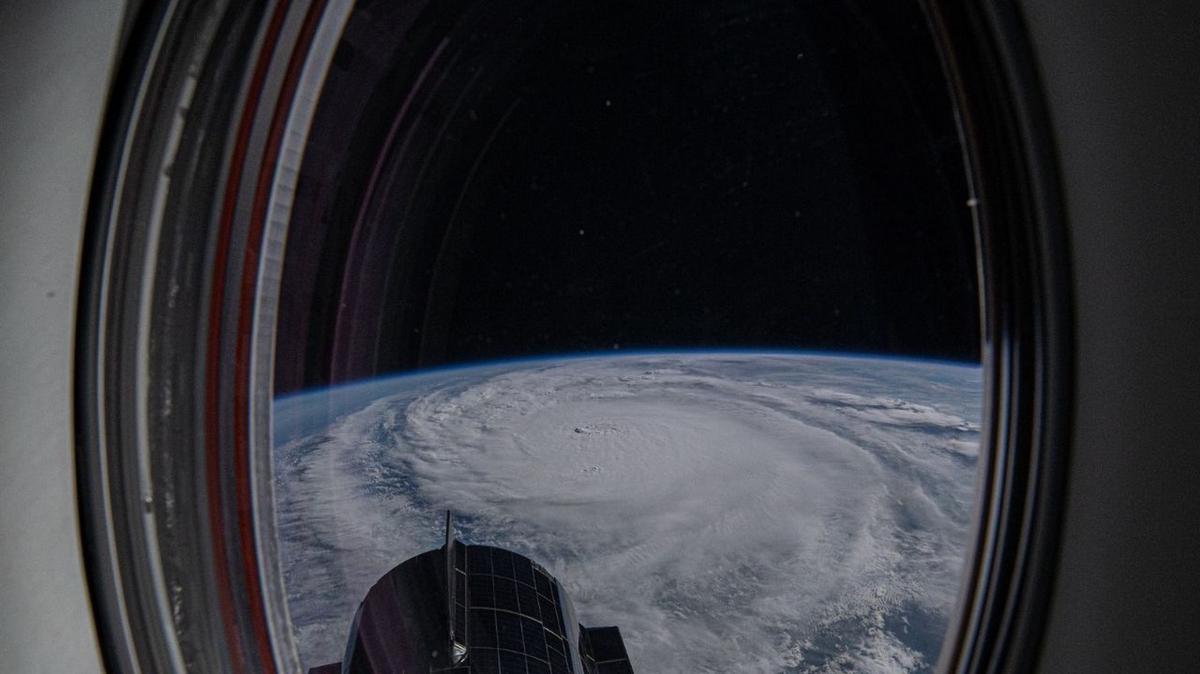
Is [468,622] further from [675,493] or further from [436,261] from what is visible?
[675,493]

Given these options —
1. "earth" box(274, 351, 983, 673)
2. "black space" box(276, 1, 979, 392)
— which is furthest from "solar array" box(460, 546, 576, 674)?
"black space" box(276, 1, 979, 392)

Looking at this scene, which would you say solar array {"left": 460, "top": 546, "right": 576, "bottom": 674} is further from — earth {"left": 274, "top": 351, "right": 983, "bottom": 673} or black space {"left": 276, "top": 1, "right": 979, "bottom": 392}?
black space {"left": 276, "top": 1, "right": 979, "bottom": 392}

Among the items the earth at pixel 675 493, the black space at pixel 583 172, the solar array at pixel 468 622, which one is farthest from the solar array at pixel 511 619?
the black space at pixel 583 172

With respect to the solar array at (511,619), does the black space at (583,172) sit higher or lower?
higher

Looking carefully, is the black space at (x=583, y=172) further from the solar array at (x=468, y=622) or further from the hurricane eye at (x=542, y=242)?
the solar array at (x=468, y=622)

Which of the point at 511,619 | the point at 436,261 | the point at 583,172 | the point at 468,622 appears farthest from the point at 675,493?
the point at 436,261

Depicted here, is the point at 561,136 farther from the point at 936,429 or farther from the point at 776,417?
the point at 776,417

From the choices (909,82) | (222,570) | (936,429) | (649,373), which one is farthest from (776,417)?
(222,570)
